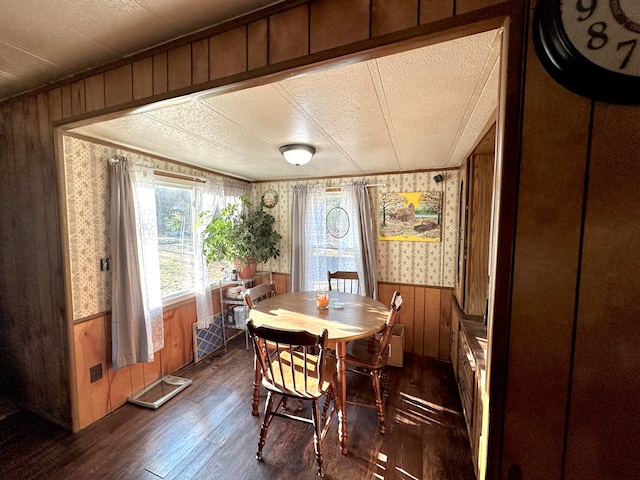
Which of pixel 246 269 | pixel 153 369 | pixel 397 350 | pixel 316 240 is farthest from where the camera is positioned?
pixel 316 240

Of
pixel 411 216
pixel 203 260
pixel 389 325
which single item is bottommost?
pixel 389 325

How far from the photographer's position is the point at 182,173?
2.86 metres

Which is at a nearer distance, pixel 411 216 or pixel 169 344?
pixel 169 344

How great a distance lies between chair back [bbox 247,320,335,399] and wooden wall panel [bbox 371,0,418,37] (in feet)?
4.42

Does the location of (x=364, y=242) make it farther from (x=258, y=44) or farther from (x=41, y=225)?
(x=41, y=225)

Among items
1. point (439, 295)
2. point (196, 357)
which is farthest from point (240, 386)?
point (439, 295)

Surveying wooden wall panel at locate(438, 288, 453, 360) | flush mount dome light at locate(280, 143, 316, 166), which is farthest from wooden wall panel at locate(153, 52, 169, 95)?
wooden wall panel at locate(438, 288, 453, 360)

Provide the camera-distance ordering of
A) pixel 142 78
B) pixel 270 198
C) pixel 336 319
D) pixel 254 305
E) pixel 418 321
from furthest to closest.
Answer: pixel 270 198
pixel 418 321
pixel 254 305
pixel 336 319
pixel 142 78

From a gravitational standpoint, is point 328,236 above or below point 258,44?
below

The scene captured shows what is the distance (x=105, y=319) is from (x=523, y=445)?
2.71 m

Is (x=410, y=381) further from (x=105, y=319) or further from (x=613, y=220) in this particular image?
(x=105, y=319)

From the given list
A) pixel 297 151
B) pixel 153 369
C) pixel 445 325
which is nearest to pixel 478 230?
pixel 445 325

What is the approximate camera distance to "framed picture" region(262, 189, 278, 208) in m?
3.86

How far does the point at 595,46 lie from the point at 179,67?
4.55 ft
